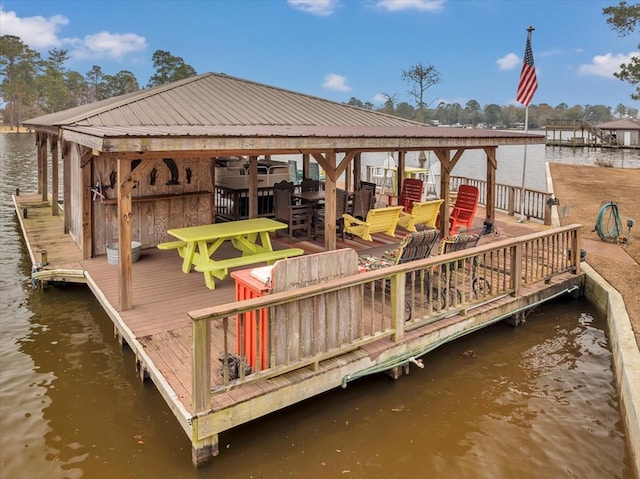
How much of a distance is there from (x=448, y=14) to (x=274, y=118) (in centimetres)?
14153

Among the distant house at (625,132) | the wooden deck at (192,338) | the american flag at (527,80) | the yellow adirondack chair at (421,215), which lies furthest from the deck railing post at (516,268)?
the distant house at (625,132)

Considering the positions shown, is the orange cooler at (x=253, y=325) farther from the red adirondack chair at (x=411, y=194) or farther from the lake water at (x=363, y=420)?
the red adirondack chair at (x=411, y=194)

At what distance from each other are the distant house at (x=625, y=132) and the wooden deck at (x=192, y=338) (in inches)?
2027

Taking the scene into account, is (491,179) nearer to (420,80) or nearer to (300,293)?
(300,293)

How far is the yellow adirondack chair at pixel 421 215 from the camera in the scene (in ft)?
27.9

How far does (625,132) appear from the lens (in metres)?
51.8

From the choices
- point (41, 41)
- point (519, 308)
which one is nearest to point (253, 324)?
point (519, 308)

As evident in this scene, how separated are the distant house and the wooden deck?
169ft

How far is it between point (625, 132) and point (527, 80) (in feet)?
161

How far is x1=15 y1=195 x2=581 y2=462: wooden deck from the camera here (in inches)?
147

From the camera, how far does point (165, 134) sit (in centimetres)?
506

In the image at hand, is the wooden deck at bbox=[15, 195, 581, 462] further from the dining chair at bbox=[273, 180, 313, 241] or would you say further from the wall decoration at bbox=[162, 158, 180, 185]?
the wall decoration at bbox=[162, 158, 180, 185]

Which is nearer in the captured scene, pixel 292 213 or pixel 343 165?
pixel 343 165

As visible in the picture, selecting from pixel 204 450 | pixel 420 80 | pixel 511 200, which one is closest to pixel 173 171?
pixel 204 450
